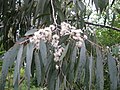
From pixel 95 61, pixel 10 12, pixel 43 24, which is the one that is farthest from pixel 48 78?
pixel 10 12

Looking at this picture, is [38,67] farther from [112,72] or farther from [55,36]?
[112,72]

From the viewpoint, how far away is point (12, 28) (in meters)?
2.41

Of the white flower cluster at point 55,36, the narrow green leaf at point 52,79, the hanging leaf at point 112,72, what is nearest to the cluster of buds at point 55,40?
the white flower cluster at point 55,36

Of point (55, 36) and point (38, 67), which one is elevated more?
point (55, 36)

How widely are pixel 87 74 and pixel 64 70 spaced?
9 cm

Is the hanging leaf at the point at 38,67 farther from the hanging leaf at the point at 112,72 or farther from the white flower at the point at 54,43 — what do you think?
the hanging leaf at the point at 112,72

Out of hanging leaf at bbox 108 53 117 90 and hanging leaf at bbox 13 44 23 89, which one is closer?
hanging leaf at bbox 13 44 23 89

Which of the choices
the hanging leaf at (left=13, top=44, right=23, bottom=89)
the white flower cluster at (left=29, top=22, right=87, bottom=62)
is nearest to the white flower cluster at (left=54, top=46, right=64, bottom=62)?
the white flower cluster at (left=29, top=22, right=87, bottom=62)

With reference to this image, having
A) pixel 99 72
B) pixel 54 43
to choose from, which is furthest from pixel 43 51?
pixel 99 72

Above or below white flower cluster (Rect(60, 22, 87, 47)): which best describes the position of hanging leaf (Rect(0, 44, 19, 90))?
below

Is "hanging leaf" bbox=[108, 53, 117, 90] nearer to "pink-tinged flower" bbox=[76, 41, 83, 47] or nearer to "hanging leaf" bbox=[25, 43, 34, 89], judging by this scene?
"pink-tinged flower" bbox=[76, 41, 83, 47]

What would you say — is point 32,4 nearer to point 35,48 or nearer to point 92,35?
point 92,35

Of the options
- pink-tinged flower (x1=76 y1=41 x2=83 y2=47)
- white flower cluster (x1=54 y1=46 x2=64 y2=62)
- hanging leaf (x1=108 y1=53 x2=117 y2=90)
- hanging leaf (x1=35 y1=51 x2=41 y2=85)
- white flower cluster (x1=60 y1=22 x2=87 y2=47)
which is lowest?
hanging leaf (x1=108 y1=53 x2=117 y2=90)

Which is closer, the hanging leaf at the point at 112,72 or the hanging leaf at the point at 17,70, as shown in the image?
the hanging leaf at the point at 17,70
